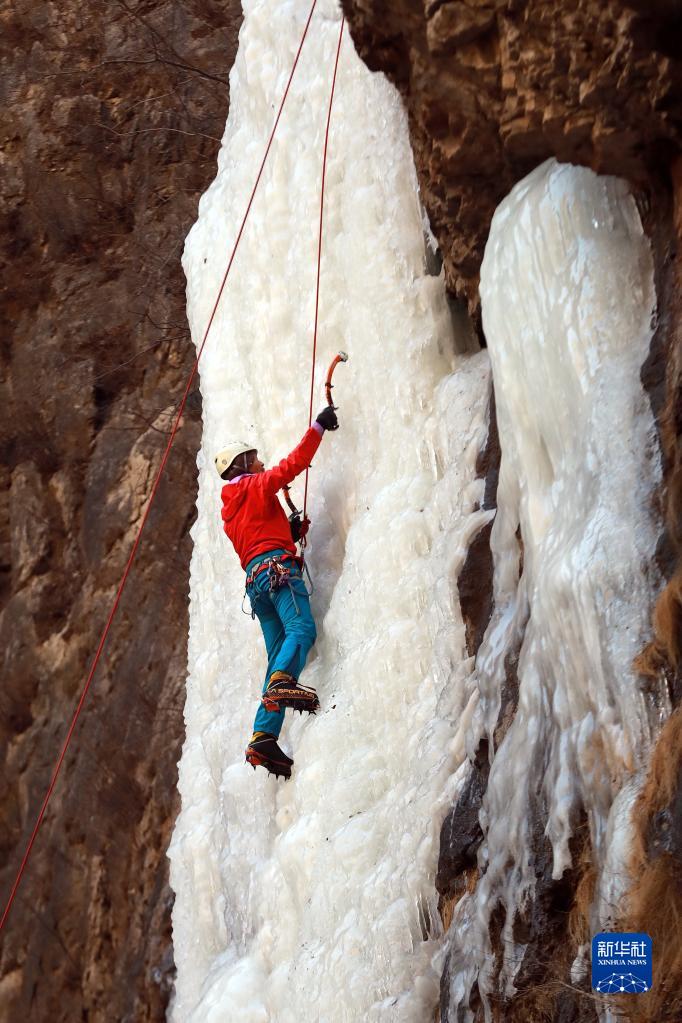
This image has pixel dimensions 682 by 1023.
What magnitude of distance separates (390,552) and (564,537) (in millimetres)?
1421

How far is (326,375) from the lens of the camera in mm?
5812

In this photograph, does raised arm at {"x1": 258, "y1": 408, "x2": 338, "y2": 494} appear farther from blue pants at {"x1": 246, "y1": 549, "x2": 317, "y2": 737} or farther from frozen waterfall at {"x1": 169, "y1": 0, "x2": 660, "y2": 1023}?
blue pants at {"x1": 246, "y1": 549, "x2": 317, "y2": 737}

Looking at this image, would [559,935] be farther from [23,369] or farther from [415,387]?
[23,369]

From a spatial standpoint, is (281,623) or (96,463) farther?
(96,463)

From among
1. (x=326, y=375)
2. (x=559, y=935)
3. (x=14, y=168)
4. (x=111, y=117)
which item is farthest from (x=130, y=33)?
(x=559, y=935)

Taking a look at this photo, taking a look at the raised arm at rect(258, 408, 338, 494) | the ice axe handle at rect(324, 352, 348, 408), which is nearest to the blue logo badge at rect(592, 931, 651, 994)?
the raised arm at rect(258, 408, 338, 494)

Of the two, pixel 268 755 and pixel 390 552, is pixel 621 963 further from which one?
pixel 268 755

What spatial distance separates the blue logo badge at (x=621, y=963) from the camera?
2.94 m

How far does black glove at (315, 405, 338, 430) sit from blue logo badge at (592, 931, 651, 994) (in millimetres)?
2757

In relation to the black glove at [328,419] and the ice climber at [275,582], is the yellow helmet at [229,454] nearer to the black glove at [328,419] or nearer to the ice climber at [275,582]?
the ice climber at [275,582]

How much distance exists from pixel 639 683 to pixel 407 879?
4.47 feet

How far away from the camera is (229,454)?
595 cm

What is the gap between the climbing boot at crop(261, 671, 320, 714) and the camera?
17.1 ft

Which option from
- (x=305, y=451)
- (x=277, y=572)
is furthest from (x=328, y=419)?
(x=277, y=572)
